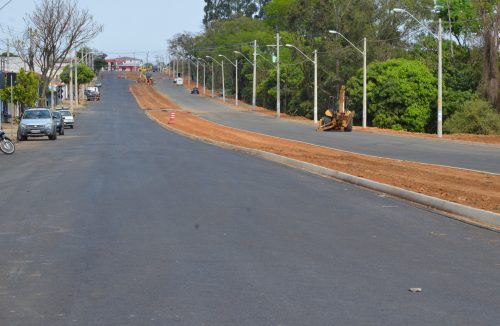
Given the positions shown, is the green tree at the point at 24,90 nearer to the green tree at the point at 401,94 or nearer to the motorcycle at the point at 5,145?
the motorcycle at the point at 5,145

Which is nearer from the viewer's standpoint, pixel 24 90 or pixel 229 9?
pixel 24 90

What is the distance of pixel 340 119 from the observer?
5659 centimetres

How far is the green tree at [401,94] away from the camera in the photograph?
6825cm

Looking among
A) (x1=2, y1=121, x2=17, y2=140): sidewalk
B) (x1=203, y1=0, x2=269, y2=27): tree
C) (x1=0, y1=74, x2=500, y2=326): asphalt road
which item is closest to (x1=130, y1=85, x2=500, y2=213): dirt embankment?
(x1=0, y1=74, x2=500, y2=326): asphalt road

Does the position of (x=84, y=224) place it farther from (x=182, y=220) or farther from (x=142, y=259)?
(x=142, y=259)

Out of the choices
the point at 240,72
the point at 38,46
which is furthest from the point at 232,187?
the point at 240,72

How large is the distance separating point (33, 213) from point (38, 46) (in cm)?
6269

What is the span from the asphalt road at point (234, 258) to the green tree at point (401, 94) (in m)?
50.6

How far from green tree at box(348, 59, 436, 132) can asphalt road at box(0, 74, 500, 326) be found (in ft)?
166

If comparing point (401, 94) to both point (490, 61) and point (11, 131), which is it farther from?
point (11, 131)

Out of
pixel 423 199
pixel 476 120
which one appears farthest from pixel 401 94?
pixel 423 199

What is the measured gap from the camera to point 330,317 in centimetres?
715

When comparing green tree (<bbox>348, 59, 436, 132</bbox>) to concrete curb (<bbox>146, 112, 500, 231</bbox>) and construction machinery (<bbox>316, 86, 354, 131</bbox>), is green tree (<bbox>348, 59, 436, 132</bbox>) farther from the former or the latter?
concrete curb (<bbox>146, 112, 500, 231</bbox>)

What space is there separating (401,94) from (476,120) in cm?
1292
